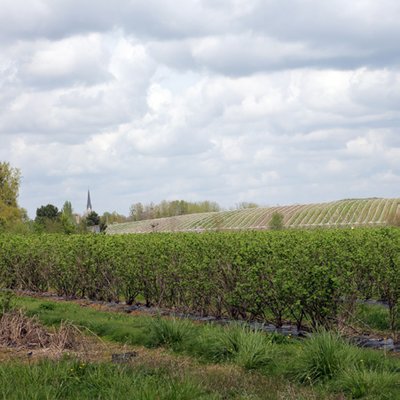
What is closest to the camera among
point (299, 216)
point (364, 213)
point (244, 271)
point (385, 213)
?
point (244, 271)

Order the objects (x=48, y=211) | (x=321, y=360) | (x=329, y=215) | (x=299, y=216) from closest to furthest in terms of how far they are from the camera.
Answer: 1. (x=321, y=360)
2. (x=329, y=215)
3. (x=299, y=216)
4. (x=48, y=211)

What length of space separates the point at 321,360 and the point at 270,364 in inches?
31.6

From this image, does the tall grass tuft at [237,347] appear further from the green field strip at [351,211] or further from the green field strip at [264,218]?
the green field strip at [351,211]

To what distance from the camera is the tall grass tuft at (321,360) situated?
291 inches

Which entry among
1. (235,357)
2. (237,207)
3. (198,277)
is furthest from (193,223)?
(235,357)

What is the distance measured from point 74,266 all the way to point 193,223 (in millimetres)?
41821

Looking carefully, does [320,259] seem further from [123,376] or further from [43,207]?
[43,207]

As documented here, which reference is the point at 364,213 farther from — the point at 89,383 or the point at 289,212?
the point at 89,383

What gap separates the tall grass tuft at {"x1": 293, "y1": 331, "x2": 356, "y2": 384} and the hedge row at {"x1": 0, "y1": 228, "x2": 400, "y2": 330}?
248 cm

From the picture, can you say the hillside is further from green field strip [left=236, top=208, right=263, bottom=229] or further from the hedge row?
the hedge row

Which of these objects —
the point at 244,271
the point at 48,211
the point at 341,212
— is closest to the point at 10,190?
the point at 48,211

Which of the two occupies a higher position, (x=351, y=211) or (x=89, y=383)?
(x=351, y=211)

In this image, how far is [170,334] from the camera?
380 inches

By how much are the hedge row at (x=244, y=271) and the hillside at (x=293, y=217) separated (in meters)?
Answer: 36.2
